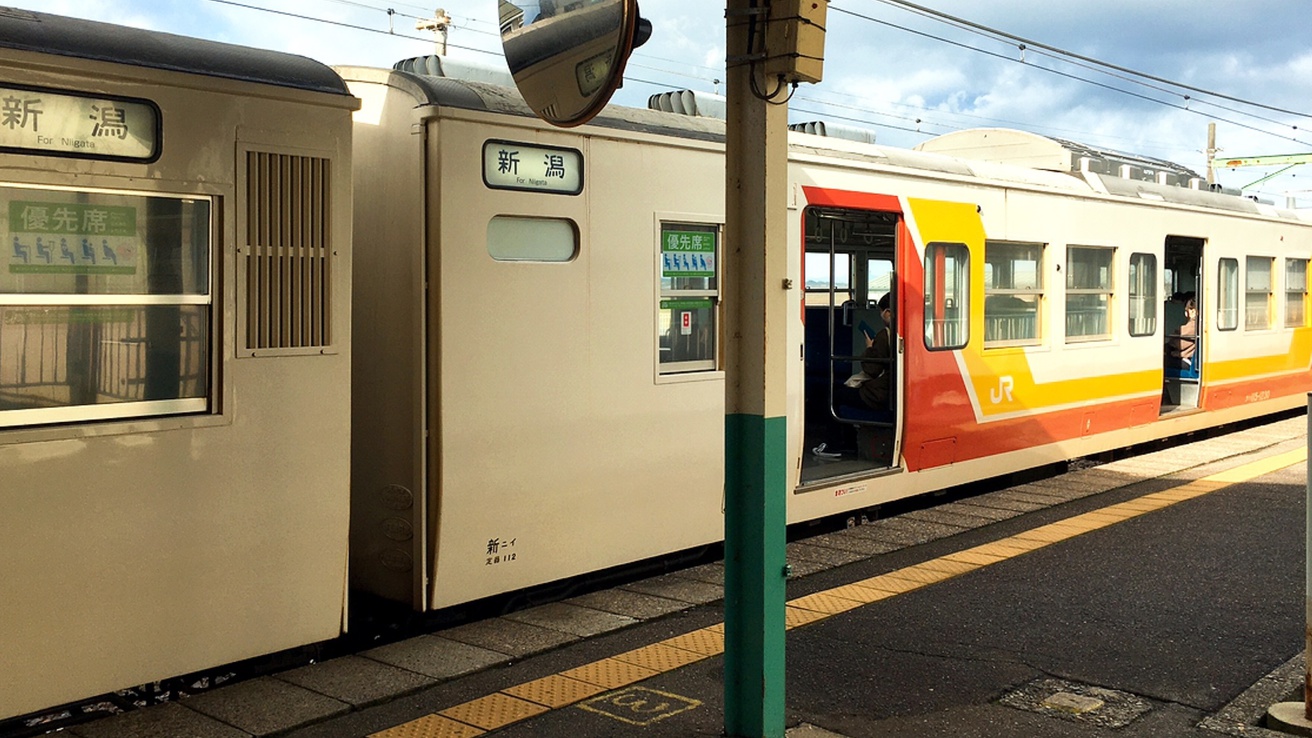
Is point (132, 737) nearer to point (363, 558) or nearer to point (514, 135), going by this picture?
point (363, 558)

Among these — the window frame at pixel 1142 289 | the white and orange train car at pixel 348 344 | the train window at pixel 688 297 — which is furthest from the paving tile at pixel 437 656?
the window frame at pixel 1142 289

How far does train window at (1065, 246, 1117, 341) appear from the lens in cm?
1055

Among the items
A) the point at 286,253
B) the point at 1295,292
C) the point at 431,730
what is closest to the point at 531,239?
the point at 286,253

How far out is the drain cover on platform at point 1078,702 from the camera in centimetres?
464

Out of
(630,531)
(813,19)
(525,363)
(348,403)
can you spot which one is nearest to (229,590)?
(348,403)

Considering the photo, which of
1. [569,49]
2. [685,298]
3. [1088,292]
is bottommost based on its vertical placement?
[685,298]

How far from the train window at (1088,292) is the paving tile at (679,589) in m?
5.26

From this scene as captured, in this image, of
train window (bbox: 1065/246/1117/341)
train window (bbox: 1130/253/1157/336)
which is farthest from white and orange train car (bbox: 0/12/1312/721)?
train window (bbox: 1130/253/1157/336)

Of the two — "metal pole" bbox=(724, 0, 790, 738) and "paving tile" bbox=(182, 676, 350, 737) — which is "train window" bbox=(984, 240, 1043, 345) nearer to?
"metal pole" bbox=(724, 0, 790, 738)

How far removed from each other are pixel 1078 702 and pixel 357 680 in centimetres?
295

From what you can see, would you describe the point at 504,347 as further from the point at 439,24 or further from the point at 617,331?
the point at 439,24

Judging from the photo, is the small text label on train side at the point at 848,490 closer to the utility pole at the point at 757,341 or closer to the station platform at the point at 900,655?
the station platform at the point at 900,655

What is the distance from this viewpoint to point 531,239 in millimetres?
6000

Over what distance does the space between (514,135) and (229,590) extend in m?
2.48
